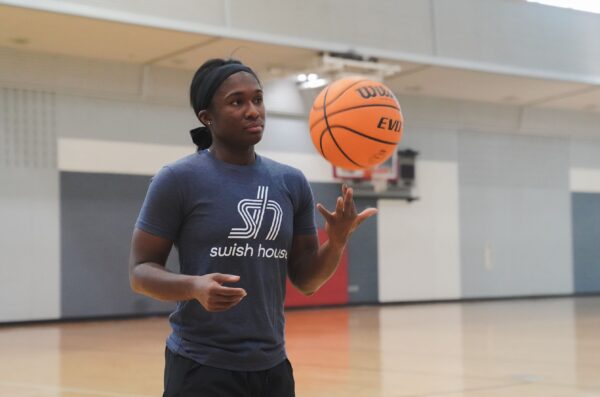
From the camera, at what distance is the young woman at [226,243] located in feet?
9.14

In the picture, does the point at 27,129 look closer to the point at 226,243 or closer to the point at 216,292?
the point at 226,243

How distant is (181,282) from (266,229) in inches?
15.0

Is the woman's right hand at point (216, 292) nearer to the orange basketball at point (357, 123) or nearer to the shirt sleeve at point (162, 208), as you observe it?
the shirt sleeve at point (162, 208)

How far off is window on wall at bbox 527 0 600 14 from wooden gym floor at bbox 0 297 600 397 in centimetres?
672

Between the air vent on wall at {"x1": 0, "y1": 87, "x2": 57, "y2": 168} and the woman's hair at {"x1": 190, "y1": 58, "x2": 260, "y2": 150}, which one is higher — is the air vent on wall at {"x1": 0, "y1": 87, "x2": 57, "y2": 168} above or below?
above

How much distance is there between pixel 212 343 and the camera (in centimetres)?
279

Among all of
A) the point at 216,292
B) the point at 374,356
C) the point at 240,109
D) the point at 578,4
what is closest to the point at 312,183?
the point at 578,4

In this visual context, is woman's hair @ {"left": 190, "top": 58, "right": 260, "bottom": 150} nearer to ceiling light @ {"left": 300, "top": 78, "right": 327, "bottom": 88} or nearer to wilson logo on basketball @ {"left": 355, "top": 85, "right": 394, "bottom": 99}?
wilson logo on basketball @ {"left": 355, "top": 85, "right": 394, "bottom": 99}

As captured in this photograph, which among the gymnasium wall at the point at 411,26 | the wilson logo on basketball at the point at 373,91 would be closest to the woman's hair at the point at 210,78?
the wilson logo on basketball at the point at 373,91

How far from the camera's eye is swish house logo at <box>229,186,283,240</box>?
2.84m

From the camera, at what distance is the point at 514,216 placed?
21.7 metres

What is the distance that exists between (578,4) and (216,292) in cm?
1840

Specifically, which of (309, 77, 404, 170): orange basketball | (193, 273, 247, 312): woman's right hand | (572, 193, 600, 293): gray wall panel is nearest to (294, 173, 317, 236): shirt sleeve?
(193, 273, 247, 312): woman's right hand

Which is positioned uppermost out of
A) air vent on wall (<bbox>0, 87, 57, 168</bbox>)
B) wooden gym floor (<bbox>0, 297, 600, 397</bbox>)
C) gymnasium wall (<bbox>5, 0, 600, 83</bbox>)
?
gymnasium wall (<bbox>5, 0, 600, 83</bbox>)
